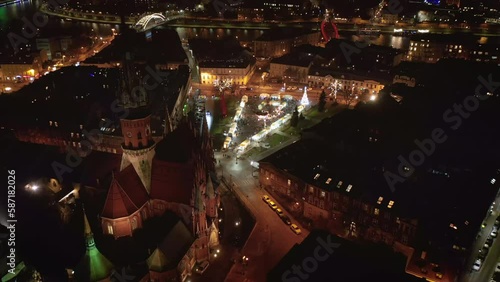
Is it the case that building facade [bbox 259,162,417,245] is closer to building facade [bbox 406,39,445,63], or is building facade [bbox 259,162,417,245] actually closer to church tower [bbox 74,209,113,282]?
church tower [bbox 74,209,113,282]

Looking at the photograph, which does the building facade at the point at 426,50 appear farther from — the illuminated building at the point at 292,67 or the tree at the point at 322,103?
the tree at the point at 322,103

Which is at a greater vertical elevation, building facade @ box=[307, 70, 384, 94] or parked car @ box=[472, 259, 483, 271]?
building facade @ box=[307, 70, 384, 94]

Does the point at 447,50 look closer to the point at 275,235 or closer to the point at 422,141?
the point at 422,141

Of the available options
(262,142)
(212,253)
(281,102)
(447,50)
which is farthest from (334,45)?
(212,253)

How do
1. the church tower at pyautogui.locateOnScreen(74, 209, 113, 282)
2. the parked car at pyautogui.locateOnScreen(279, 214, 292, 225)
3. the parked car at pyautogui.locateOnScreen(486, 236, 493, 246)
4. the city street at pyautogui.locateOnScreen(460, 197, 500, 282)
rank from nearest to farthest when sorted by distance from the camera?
the church tower at pyautogui.locateOnScreen(74, 209, 113, 282) → the city street at pyautogui.locateOnScreen(460, 197, 500, 282) → the parked car at pyautogui.locateOnScreen(486, 236, 493, 246) → the parked car at pyautogui.locateOnScreen(279, 214, 292, 225)

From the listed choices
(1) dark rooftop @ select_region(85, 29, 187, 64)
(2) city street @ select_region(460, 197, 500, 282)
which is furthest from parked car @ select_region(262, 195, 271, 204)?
(1) dark rooftop @ select_region(85, 29, 187, 64)

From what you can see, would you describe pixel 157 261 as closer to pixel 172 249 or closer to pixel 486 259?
pixel 172 249
